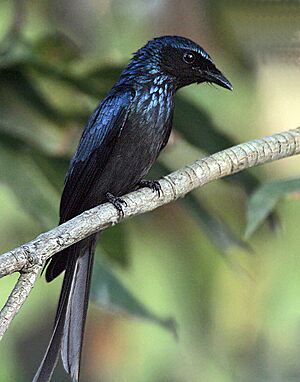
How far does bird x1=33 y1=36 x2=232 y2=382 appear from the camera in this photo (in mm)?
2572

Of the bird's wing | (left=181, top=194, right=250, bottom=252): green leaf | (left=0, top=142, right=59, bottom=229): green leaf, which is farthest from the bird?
(left=181, top=194, right=250, bottom=252): green leaf

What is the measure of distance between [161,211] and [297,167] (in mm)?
636

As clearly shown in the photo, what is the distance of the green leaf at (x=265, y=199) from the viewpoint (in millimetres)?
2447

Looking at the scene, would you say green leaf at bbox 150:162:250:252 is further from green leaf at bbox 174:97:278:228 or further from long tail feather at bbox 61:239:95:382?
long tail feather at bbox 61:239:95:382

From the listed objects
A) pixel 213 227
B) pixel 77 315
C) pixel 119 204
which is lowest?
pixel 77 315

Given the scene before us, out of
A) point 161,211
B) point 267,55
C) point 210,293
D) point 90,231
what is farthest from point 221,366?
point 90,231

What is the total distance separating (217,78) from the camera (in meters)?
2.62

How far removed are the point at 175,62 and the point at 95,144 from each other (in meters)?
0.35

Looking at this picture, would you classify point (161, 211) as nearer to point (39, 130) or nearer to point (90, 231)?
point (39, 130)

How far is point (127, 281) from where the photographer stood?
3525 mm

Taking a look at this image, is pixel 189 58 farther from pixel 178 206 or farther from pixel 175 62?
pixel 178 206

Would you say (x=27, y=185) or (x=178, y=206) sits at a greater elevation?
(x=178, y=206)

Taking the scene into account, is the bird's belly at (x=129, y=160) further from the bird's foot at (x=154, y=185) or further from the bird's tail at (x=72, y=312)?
the bird's tail at (x=72, y=312)

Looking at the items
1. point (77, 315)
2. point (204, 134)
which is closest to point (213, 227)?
point (204, 134)
